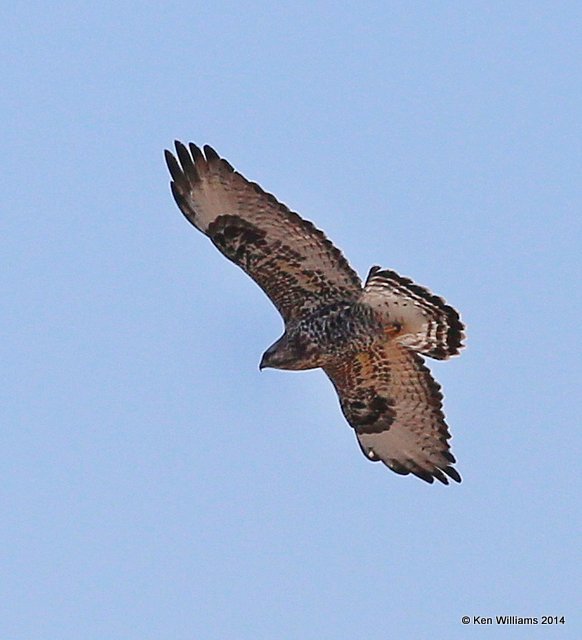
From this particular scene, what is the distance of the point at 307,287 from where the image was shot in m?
10.2

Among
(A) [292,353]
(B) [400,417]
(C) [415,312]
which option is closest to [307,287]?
(A) [292,353]

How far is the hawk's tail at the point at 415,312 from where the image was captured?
995 cm

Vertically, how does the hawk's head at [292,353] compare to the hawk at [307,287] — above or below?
below

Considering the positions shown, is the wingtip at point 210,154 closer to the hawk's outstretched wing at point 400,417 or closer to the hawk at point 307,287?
the hawk at point 307,287

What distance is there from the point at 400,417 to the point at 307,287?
58.7 inches

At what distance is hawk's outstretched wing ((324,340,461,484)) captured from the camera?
35.0 ft

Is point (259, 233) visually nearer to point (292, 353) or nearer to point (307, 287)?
point (307, 287)

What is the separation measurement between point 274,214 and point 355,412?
197 centimetres

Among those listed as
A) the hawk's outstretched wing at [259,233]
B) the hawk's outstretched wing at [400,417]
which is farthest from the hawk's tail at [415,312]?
the hawk's outstretched wing at [400,417]

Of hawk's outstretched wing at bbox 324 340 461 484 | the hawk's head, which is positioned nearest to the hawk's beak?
the hawk's head

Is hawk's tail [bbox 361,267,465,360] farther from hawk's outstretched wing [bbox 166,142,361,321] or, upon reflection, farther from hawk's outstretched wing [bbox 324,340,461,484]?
hawk's outstretched wing [bbox 324,340,461,484]

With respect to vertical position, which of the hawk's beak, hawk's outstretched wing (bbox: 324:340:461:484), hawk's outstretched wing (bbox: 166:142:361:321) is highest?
hawk's outstretched wing (bbox: 166:142:361:321)

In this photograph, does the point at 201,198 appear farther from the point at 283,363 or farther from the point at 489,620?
the point at 489,620

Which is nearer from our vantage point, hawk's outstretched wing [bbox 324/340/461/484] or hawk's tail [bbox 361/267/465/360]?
hawk's tail [bbox 361/267/465/360]
